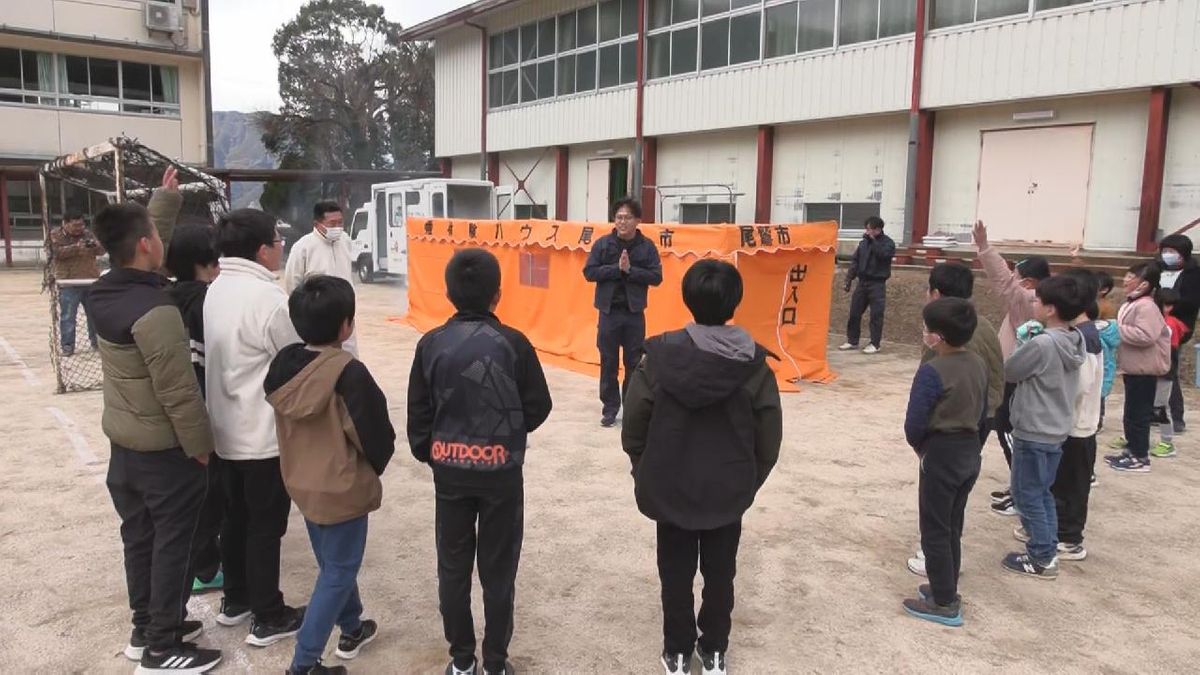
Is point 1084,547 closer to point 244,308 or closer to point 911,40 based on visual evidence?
point 244,308

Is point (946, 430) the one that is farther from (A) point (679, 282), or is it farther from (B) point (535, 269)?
(B) point (535, 269)

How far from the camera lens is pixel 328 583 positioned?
271 cm

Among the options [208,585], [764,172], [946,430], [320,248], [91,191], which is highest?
[764,172]

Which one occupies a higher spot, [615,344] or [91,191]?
[91,191]

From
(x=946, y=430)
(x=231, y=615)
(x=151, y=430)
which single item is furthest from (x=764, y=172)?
(x=151, y=430)

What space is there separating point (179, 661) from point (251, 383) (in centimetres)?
98

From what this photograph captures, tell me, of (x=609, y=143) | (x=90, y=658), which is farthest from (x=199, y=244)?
(x=609, y=143)

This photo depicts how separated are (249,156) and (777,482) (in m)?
121

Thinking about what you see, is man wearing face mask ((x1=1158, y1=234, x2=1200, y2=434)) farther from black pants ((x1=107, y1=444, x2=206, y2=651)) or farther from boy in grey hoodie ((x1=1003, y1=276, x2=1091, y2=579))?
black pants ((x1=107, y1=444, x2=206, y2=651))

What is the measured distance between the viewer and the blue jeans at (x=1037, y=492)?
3.66 metres

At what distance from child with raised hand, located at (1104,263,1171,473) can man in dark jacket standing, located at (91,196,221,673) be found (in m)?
5.25

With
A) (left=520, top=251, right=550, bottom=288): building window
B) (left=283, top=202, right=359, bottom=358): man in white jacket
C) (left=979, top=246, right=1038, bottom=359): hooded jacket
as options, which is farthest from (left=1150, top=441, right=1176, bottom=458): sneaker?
(left=520, top=251, right=550, bottom=288): building window

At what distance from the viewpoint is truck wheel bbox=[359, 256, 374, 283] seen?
1892cm

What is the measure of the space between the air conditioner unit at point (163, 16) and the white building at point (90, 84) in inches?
1.1
